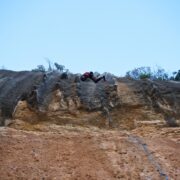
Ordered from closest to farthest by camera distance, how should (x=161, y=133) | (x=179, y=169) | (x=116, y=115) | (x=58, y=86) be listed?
(x=179, y=169), (x=161, y=133), (x=116, y=115), (x=58, y=86)

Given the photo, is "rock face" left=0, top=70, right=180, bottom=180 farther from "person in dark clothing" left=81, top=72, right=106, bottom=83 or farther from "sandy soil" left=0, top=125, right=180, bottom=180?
"person in dark clothing" left=81, top=72, right=106, bottom=83

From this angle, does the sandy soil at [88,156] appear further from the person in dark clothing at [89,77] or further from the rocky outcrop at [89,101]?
the person in dark clothing at [89,77]

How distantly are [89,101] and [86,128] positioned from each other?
56.6 inches

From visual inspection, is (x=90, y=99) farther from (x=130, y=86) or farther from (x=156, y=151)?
(x=156, y=151)

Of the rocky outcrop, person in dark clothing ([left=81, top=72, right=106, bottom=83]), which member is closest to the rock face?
the rocky outcrop

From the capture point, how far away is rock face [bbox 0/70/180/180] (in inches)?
303

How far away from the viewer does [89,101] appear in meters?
12.1

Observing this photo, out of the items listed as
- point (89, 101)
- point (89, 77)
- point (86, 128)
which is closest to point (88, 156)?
point (86, 128)

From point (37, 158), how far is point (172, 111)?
5751mm

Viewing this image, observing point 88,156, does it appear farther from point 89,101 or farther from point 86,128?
point 89,101

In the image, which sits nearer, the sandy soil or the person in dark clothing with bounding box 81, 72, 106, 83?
the sandy soil

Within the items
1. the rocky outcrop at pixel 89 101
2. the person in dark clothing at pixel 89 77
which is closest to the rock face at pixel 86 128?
the rocky outcrop at pixel 89 101

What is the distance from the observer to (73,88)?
41.8 ft

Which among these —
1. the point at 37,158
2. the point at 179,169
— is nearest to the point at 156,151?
the point at 179,169
